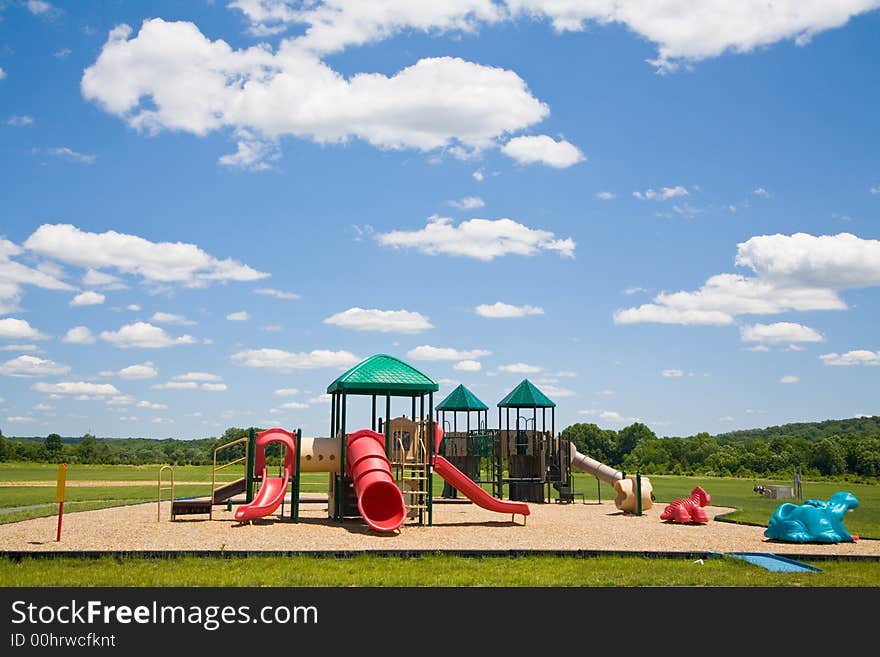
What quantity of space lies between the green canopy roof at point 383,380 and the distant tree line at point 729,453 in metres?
38.2

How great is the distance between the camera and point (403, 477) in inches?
868

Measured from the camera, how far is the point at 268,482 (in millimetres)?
21891

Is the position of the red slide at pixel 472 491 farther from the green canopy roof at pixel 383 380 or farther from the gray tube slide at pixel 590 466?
the gray tube slide at pixel 590 466

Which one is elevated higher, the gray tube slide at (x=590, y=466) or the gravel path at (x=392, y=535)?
the gray tube slide at (x=590, y=466)

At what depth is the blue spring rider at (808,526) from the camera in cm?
1798

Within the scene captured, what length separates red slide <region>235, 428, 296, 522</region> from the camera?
20562mm

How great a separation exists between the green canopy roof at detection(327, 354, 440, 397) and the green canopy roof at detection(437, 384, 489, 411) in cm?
1542

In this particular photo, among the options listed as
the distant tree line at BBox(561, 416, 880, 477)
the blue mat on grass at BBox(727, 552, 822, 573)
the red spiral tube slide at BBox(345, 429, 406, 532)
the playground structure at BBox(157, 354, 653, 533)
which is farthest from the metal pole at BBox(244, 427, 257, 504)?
the distant tree line at BBox(561, 416, 880, 477)

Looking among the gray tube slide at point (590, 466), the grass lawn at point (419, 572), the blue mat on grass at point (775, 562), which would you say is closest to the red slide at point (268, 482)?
the grass lawn at point (419, 572)

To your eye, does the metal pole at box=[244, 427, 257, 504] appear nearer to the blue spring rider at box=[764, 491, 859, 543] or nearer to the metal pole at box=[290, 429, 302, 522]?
the metal pole at box=[290, 429, 302, 522]

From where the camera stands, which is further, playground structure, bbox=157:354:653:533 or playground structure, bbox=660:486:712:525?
playground structure, bbox=660:486:712:525

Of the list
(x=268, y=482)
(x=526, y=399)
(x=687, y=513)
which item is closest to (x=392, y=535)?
(x=268, y=482)
